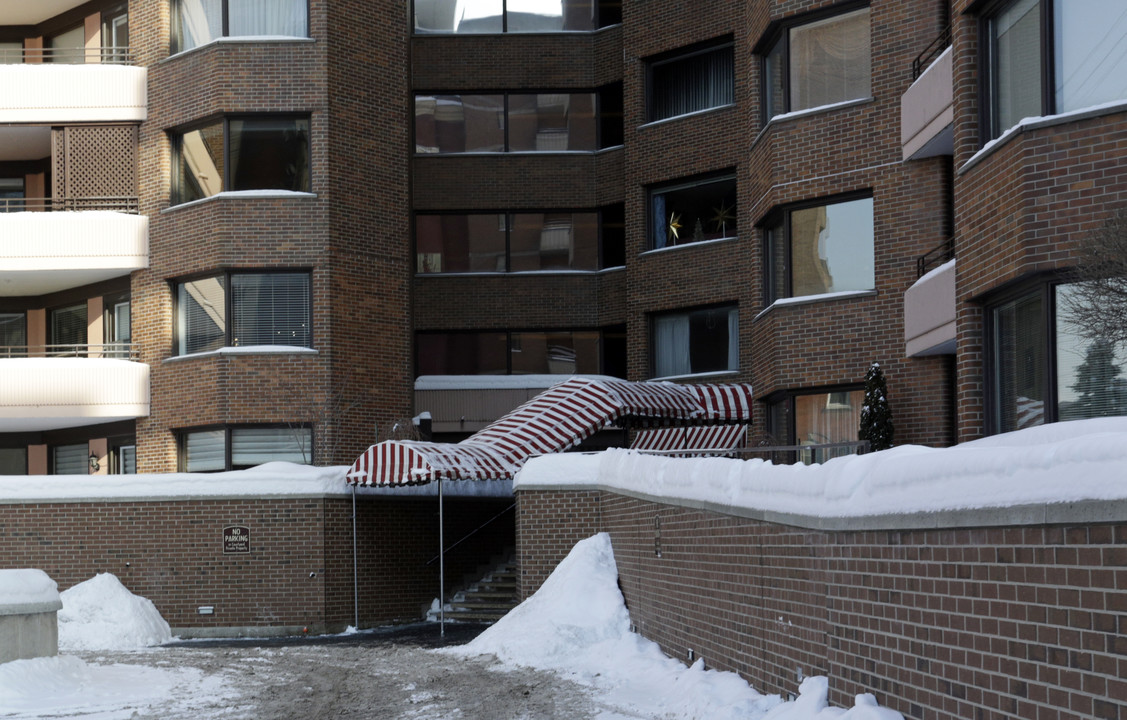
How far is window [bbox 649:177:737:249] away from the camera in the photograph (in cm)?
3148

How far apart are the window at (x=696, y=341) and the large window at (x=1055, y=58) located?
1500 centimetres

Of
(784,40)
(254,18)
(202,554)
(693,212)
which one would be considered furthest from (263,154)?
(784,40)

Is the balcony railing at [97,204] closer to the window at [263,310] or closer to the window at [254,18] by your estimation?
the window at [263,310]

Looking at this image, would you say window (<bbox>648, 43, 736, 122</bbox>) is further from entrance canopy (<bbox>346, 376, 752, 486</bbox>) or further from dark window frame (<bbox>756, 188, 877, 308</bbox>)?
entrance canopy (<bbox>346, 376, 752, 486</bbox>)

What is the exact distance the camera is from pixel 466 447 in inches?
962

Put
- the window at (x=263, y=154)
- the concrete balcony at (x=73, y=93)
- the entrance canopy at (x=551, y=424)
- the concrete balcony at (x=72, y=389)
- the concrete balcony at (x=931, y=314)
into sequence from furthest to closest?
the concrete balcony at (x=73, y=93), the concrete balcony at (x=72, y=389), the window at (x=263, y=154), the entrance canopy at (x=551, y=424), the concrete balcony at (x=931, y=314)

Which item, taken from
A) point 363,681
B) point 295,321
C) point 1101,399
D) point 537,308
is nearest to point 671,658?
point 363,681

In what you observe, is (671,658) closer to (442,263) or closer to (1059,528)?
(1059,528)

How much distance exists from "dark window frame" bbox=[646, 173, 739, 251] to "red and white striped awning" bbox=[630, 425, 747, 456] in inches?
178

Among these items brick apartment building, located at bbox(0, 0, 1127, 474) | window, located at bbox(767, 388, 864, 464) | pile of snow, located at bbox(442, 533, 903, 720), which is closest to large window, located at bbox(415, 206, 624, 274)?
brick apartment building, located at bbox(0, 0, 1127, 474)

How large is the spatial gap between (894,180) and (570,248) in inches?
548

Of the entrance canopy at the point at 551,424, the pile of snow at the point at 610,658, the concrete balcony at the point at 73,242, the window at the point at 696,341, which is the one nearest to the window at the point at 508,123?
the window at the point at 696,341

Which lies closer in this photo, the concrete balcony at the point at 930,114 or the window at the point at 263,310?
the concrete balcony at the point at 930,114

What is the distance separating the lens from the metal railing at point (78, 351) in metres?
30.4
